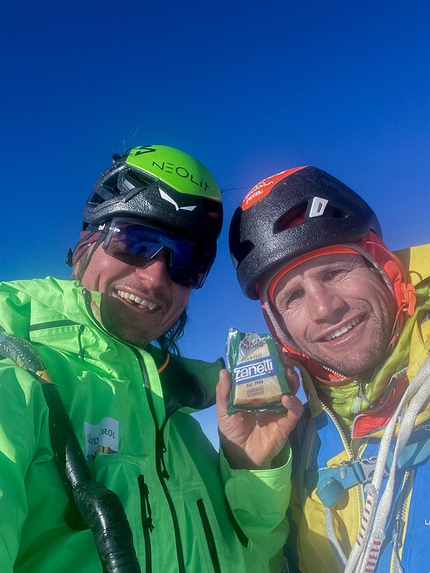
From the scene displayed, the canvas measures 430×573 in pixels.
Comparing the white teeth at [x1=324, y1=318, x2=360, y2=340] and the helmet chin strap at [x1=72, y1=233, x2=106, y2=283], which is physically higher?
the helmet chin strap at [x1=72, y1=233, x2=106, y2=283]

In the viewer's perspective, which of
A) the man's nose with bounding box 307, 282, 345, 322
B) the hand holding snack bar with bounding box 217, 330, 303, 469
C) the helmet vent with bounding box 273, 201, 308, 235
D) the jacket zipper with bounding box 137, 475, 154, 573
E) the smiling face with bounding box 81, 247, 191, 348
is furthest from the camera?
the helmet vent with bounding box 273, 201, 308, 235

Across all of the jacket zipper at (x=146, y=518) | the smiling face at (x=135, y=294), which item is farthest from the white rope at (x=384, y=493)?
the smiling face at (x=135, y=294)

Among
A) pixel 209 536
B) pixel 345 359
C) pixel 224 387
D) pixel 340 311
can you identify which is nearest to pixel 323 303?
pixel 340 311

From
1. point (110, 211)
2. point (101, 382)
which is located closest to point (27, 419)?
point (101, 382)

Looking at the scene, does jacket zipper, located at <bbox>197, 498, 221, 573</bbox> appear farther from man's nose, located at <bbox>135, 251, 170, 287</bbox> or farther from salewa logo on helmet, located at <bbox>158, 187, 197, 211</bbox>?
salewa logo on helmet, located at <bbox>158, 187, 197, 211</bbox>

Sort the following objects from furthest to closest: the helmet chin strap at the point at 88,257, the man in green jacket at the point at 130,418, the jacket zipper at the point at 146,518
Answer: the helmet chin strap at the point at 88,257
the jacket zipper at the point at 146,518
the man in green jacket at the point at 130,418

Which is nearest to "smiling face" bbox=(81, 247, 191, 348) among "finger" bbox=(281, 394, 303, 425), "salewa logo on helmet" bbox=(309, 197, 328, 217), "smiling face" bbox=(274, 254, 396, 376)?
"smiling face" bbox=(274, 254, 396, 376)

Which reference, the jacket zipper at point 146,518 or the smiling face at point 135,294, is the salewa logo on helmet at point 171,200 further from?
the jacket zipper at point 146,518
